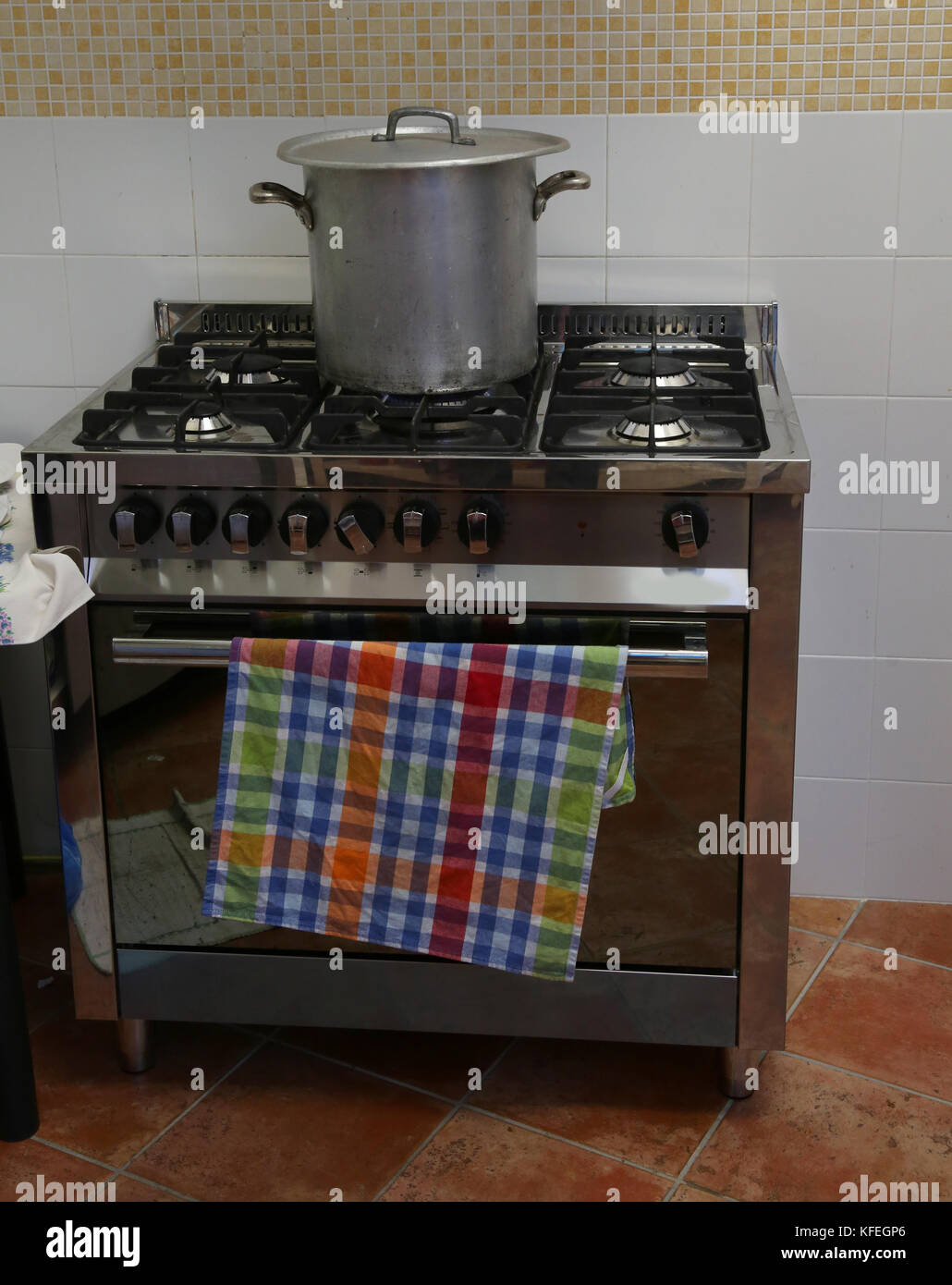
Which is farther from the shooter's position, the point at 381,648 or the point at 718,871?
the point at 718,871

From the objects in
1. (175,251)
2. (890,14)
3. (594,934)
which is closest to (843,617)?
(594,934)

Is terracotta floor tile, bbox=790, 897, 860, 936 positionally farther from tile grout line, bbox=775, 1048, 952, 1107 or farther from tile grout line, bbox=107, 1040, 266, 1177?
tile grout line, bbox=107, 1040, 266, 1177

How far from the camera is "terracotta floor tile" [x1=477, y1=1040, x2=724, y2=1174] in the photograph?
192 cm

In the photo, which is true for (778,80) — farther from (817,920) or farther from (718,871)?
(817,920)

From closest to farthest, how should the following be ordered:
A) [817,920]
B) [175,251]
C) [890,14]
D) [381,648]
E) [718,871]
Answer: [381,648], [718,871], [890,14], [175,251], [817,920]

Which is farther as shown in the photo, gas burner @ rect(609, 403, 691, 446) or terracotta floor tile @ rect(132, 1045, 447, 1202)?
terracotta floor tile @ rect(132, 1045, 447, 1202)

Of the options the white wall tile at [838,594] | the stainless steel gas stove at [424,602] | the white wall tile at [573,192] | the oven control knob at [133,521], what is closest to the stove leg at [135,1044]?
the stainless steel gas stove at [424,602]

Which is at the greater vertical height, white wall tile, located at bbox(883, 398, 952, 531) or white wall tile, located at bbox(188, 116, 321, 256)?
white wall tile, located at bbox(188, 116, 321, 256)

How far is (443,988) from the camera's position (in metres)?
1.95

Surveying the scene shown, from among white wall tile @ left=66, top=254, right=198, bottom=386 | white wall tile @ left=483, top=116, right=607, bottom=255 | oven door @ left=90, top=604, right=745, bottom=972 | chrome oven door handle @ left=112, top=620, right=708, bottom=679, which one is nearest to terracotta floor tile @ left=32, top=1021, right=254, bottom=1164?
oven door @ left=90, top=604, right=745, bottom=972

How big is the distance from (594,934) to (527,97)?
1.16 metres

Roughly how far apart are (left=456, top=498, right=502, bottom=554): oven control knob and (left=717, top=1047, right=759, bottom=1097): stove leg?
760 millimetres

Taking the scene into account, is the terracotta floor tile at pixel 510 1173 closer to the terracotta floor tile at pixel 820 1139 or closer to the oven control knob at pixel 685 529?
the terracotta floor tile at pixel 820 1139
